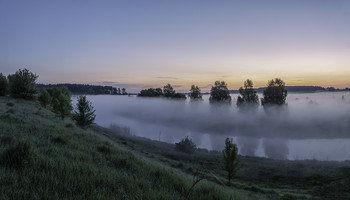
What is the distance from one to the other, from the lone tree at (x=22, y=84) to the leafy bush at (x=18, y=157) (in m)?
56.3

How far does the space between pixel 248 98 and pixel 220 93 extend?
1143 cm

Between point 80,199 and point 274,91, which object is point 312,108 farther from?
point 80,199

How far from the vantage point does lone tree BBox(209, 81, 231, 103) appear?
264 feet

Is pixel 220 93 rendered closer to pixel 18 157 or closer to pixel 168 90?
pixel 168 90

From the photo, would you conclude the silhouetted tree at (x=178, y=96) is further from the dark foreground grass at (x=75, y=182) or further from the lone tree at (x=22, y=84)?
the dark foreground grass at (x=75, y=182)

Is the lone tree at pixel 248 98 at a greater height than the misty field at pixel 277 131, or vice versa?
the lone tree at pixel 248 98

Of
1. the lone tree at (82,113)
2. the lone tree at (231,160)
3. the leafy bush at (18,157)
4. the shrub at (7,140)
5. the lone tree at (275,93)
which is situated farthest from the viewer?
the lone tree at (275,93)

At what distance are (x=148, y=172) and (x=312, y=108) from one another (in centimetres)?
13942

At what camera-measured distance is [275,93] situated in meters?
66.4

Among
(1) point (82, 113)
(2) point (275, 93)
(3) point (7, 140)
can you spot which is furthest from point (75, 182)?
(2) point (275, 93)

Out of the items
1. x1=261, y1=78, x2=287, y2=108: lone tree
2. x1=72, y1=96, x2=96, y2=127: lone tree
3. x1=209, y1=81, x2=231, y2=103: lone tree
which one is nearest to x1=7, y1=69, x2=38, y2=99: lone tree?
x1=72, y1=96, x2=96, y2=127: lone tree

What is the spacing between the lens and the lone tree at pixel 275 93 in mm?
66062

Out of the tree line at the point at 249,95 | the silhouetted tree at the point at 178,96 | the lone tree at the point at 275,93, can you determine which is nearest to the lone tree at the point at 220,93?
the tree line at the point at 249,95

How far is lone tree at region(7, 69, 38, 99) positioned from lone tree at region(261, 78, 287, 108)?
7274 cm
